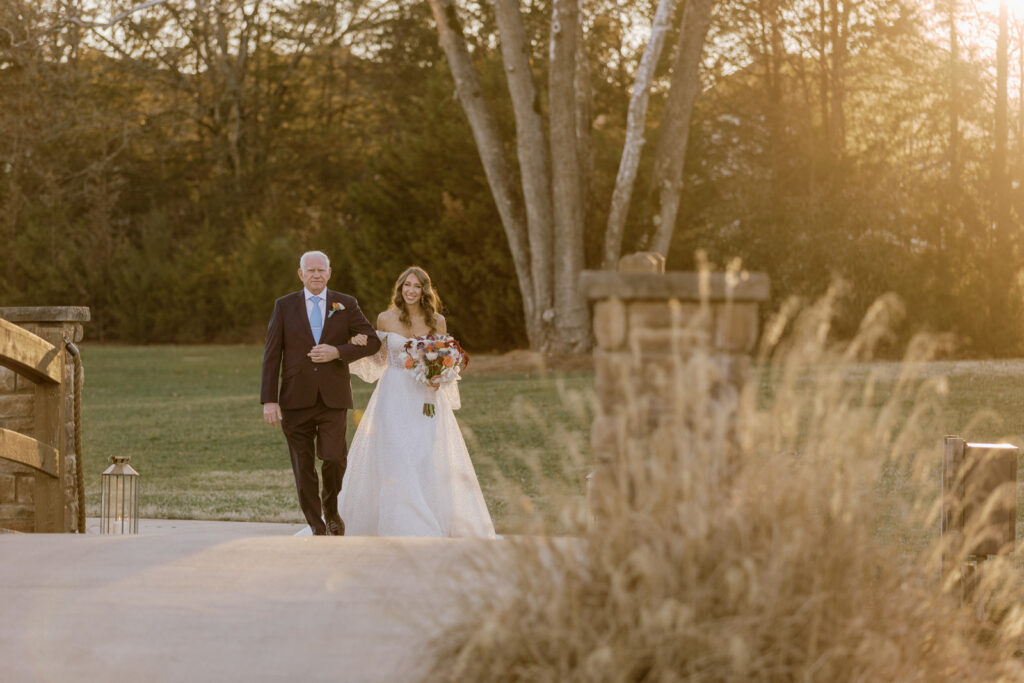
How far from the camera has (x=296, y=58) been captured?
37.1 metres

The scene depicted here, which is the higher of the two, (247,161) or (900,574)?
(247,161)

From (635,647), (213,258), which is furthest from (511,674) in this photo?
(213,258)

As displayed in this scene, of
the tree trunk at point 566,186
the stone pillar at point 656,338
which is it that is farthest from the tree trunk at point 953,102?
the stone pillar at point 656,338

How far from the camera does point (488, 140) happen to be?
859 inches

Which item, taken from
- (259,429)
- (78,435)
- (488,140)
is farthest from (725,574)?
(488,140)

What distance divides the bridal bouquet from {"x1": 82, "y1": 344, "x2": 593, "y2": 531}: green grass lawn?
60 centimetres

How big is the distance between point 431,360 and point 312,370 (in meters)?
0.89

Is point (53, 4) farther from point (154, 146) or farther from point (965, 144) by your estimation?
point (965, 144)

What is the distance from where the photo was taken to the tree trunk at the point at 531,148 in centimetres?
2067

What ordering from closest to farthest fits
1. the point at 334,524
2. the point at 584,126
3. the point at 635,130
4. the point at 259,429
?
the point at 334,524
the point at 259,429
the point at 635,130
the point at 584,126

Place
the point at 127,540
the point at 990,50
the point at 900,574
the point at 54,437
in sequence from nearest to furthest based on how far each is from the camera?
the point at 900,574, the point at 127,540, the point at 54,437, the point at 990,50

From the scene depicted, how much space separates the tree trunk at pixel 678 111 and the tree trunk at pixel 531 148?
1824mm

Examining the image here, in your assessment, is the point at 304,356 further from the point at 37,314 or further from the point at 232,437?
the point at 232,437

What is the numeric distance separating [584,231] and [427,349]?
13.6m
